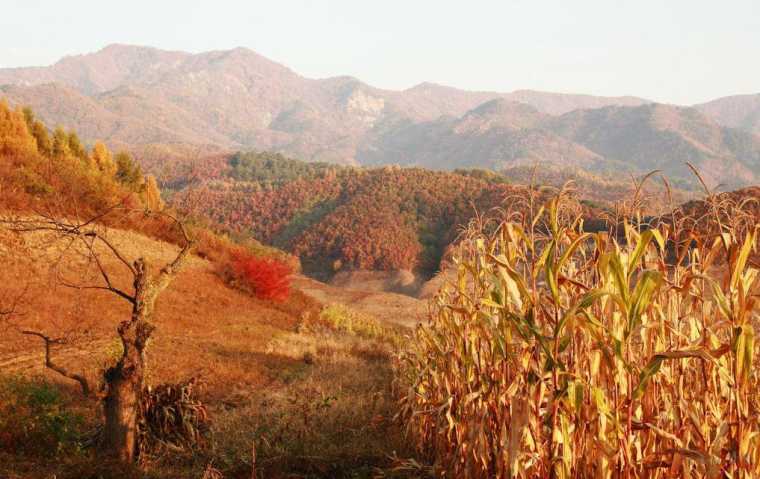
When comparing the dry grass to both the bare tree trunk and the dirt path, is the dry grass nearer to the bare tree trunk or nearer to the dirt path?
the bare tree trunk

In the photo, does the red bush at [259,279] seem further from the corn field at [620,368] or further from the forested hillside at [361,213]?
the forested hillside at [361,213]

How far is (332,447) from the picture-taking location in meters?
5.64

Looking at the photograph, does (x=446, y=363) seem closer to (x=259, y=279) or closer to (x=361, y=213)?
(x=259, y=279)

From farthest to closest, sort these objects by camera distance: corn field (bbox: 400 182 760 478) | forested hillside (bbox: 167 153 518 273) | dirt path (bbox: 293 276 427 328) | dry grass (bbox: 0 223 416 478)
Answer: forested hillside (bbox: 167 153 518 273)
dirt path (bbox: 293 276 427 328)
dry grass (bbox: 0 223 416 478)
corn field (bbox: 400 182 760 478)

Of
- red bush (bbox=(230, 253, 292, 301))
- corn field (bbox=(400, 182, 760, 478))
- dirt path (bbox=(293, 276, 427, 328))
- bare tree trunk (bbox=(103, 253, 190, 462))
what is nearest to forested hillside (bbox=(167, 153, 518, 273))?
dirt path (bbox=(293, 276, 427, 328))

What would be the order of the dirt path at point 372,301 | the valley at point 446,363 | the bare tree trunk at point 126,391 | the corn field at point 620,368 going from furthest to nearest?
the dirt path at point 372,301 → the bare tree trunk at point 126,391 → the valley at point 446,363 → the corn field at point 620,368

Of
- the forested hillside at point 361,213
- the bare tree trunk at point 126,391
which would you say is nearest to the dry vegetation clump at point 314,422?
the bare tree trunk at point 126,391

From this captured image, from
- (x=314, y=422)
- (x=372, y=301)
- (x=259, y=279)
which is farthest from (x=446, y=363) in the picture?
(x=372, y=301)

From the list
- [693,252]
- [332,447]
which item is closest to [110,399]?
[332,447]

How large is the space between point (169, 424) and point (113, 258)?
41.8 ft

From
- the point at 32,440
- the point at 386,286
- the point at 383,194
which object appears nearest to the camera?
the point at 32,440

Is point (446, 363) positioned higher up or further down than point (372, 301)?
higher up

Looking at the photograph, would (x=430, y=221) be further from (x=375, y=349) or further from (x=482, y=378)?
(x=482, y=378)

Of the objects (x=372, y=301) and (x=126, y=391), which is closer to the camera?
(x=126, y=391)
